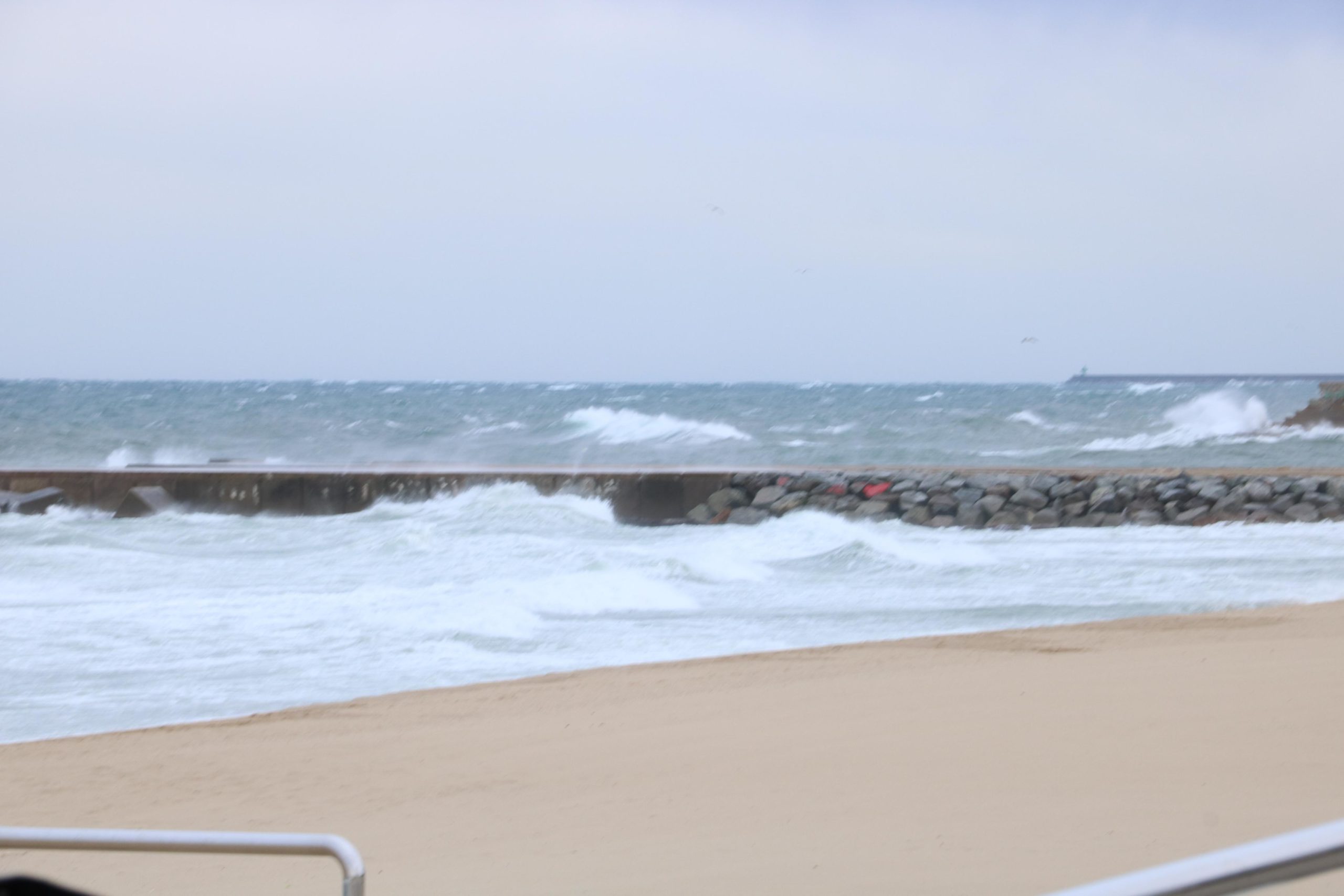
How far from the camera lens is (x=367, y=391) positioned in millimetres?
80812

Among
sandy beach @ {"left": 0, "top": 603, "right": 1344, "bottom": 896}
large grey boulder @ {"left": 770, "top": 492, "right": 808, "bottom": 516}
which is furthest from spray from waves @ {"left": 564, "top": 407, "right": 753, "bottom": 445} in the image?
sandy beach @ {"left": 0, "top": 603, "right": 1344, "bottom": 896}

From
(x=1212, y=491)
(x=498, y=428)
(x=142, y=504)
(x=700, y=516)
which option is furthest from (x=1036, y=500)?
(x=498, y=428)

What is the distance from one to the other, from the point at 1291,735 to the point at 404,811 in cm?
365

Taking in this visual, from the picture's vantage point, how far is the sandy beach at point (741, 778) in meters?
4.20

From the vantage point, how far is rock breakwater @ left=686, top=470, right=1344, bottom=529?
16594 millimetres

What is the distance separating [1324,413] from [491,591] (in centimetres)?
3489

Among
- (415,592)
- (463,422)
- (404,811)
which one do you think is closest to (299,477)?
(415,592)

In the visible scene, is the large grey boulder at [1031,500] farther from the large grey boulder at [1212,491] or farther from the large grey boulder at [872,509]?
the large grey boulder at [1212,491]

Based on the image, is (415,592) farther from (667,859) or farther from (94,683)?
(667,859)

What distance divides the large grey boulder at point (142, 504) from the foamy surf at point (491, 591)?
29cm

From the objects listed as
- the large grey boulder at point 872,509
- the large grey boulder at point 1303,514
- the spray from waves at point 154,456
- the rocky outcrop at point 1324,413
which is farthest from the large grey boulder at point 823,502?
the rocky outcrop at point 1324,413

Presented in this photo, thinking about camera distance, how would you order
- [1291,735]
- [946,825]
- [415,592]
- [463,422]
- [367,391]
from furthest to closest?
[367,391]
[463,422]
[415,592]
[1291,735]
[946,825]

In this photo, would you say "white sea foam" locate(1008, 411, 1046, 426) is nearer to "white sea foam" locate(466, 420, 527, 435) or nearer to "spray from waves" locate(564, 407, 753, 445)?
"spray from waves" locate(564, 407, 753, 445)

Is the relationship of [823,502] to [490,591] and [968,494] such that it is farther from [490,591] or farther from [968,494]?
[490,591]
